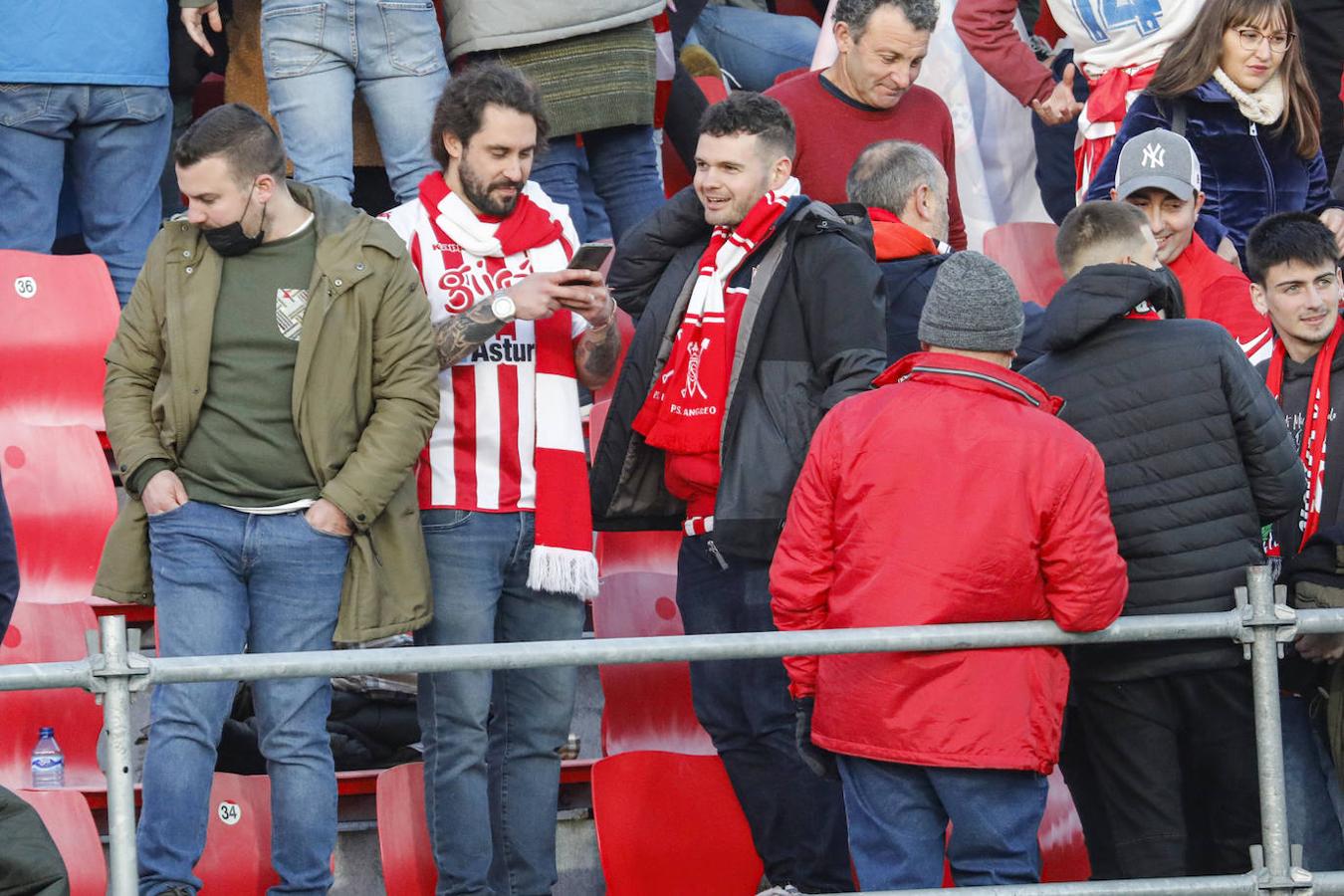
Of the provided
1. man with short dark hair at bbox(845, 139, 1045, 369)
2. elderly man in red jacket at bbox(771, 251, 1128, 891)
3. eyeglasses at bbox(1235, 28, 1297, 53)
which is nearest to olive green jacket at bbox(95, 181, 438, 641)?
elderly man in red jacket at bbox(771, 251, 1128, 891)

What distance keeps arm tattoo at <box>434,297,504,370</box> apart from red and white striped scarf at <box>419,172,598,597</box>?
0.51 ft

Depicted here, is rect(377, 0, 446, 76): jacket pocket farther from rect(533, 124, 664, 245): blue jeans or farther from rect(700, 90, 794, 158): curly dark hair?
rect(700, 90, 794, 158): curly dark hair

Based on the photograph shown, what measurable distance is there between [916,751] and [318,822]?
1.37 meters

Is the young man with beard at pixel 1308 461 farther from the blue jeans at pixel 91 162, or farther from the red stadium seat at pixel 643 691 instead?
the blue jeans at pixel 91 162

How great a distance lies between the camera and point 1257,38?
619 cm

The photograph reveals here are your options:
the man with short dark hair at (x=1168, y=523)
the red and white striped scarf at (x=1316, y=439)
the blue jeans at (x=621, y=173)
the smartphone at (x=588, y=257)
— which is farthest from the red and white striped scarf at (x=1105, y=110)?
the smartphone at (x=588, y=257)

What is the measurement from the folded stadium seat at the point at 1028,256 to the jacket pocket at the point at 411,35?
213cm

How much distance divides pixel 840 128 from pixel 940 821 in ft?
8.98

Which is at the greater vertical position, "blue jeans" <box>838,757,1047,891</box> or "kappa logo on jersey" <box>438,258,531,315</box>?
"kappa logo on jersey" <box>438,258,531,315</box>

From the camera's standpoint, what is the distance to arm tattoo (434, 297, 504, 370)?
473 centimetres

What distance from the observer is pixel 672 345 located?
16.3 feet

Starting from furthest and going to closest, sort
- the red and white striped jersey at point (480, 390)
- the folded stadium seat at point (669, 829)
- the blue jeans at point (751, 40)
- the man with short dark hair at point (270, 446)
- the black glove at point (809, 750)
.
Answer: the blue jeans at point (751, 40) < the folded stadium seat at point (669, 829) < the red and white striped jersey at point (480, 390) < the man with short dark hair at point (270, 446) < the black glove at point (809, 750)

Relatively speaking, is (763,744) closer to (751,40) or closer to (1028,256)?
(1028,256)

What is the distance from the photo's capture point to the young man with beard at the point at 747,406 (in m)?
4.77
